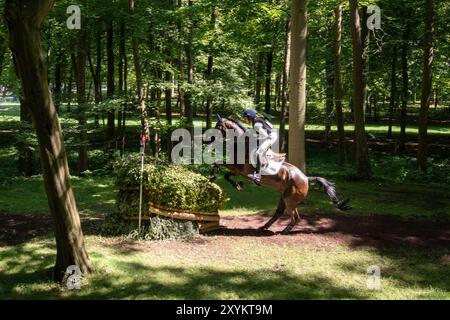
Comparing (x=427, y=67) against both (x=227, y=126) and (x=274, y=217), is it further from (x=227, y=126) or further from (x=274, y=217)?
(x=227, y=126)

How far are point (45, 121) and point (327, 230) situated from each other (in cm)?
735

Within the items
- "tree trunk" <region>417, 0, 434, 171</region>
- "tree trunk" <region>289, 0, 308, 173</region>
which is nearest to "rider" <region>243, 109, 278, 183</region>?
"tree trunk" <region>289, 0, 308, 173</region>

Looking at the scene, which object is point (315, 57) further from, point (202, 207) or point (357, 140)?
point (202, 207)

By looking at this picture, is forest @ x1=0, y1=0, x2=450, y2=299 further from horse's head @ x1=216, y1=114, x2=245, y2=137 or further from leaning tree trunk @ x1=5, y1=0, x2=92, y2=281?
horse's head @ x1=216, y1=114, x2=245, y2=137

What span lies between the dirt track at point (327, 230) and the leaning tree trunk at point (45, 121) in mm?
3014

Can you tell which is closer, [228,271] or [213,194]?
[228,271]

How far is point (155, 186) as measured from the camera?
33.5 ft

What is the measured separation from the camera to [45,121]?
7238mm

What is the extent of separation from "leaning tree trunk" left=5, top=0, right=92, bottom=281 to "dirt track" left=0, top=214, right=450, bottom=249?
301cm

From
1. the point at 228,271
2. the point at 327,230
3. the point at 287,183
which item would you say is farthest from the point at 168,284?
the point at 327,230

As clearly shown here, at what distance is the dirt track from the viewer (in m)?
10.6
